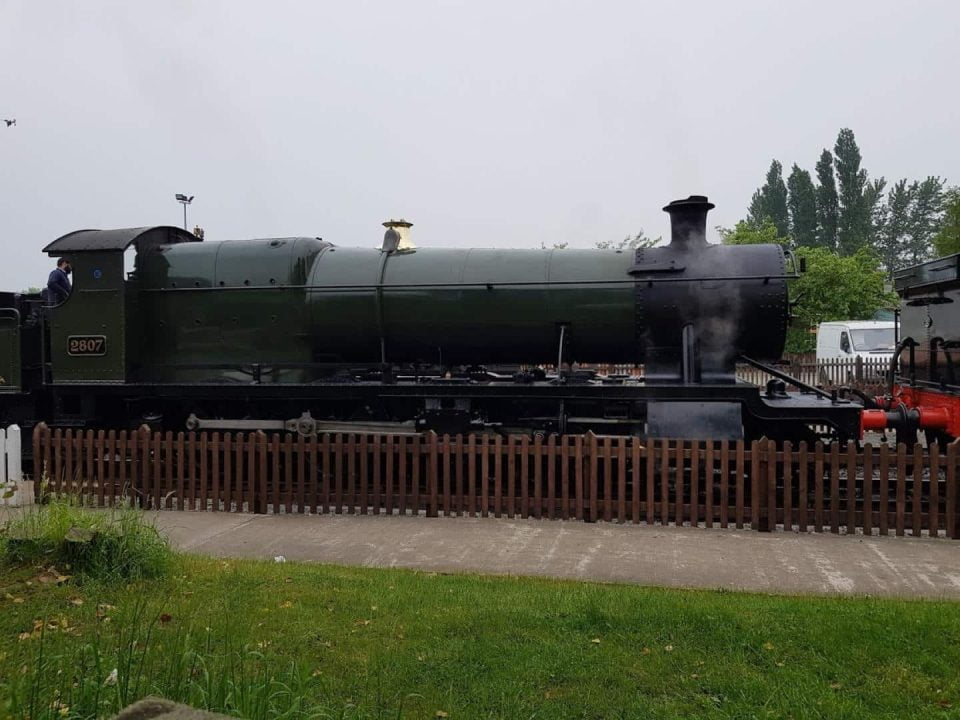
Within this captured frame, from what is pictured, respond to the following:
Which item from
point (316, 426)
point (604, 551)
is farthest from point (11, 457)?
point (604, 551)

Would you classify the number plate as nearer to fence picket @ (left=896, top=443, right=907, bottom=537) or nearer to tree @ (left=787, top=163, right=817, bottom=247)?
fence picket @ (left=896, top=443, right=907, bottom=537)

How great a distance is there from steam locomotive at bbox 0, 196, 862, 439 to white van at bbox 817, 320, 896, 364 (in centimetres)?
1745

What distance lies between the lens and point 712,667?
3.96 m

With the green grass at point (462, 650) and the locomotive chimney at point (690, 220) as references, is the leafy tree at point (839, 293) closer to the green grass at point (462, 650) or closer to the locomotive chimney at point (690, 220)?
the locomotive chimney at point (690, 220)

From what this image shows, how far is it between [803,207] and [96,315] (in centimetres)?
6373

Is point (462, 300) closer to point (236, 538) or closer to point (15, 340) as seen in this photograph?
point (236, 538)

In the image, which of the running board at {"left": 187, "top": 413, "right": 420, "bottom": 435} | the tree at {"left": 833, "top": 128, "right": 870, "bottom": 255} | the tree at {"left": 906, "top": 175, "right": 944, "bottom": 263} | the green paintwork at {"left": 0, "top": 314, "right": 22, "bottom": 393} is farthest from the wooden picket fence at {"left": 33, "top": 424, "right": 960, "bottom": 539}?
the tree at {"left": 906, "top": 175, "right": 944, "bottom": 263}

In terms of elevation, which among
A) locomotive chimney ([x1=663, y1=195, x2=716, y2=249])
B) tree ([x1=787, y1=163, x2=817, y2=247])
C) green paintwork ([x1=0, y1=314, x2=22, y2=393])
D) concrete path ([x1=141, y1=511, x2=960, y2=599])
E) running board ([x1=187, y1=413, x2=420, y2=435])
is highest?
tree ([x1=787, y1=163, x2=817, y2=247])

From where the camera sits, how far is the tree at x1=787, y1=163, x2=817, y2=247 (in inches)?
2478

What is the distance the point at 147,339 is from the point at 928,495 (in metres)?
9.28

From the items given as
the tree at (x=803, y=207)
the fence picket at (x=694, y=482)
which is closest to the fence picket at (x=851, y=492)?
the fence picket at (x=694, y=482)

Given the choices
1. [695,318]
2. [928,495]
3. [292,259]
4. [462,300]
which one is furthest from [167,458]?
[928,495]

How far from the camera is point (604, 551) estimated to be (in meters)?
6.77

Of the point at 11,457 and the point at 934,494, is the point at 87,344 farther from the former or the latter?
the point at 934,494
